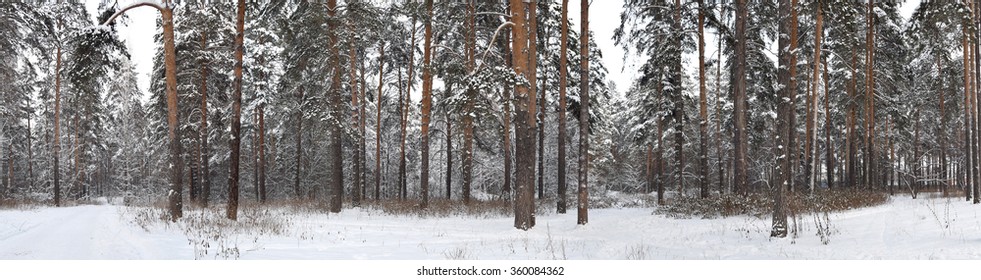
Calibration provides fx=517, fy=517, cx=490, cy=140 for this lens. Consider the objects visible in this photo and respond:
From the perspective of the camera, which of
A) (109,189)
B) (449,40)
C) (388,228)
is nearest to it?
(388,228)

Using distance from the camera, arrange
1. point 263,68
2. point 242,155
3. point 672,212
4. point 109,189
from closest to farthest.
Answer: point 672,212
point 263,68
point 242,155
point 109,189

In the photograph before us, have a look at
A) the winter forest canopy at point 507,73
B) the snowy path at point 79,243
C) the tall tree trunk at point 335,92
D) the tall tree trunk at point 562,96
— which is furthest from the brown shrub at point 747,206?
the snowy path at point 79,243

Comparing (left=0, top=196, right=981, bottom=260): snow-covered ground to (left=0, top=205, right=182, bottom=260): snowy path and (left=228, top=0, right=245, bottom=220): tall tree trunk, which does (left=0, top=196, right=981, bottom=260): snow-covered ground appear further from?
(left=228, top=0, right=245, bottom=220): tall tree trunk

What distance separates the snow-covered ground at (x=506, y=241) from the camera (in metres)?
7.04

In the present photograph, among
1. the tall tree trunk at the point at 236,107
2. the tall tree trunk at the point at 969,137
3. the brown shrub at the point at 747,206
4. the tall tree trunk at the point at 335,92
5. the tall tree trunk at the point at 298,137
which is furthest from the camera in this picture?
the tall tree trunk at the point at 298,137

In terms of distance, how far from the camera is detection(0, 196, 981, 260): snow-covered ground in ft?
23.1

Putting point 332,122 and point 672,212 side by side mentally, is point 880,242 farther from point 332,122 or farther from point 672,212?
point 332,122

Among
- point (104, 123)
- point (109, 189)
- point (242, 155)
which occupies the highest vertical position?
point (104, 123)

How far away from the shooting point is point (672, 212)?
14477 mm

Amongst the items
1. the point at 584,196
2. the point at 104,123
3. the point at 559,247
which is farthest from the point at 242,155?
the point at 559,247

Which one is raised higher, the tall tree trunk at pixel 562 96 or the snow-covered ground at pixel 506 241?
the tall tree trunk at pixel 562 96

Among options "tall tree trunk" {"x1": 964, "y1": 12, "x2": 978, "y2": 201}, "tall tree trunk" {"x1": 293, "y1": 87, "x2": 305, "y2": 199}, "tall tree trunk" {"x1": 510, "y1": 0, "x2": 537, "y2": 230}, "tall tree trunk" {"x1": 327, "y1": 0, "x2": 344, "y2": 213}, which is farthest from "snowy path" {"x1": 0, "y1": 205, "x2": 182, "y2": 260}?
"tall tree trunk" {"x1": 964, "y1": 12, "x2": 978, "y2": 201}

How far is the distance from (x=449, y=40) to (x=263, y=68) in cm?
959

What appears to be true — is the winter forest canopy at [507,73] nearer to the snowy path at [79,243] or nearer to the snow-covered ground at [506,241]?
the snow-covered ground at [506,241]
